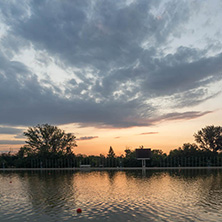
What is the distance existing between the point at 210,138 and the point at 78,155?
58565 mm

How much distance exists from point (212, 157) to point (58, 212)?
78.8m

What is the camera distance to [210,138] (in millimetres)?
108062

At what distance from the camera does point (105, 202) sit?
79.3ft

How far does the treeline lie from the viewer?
8625 centimetres

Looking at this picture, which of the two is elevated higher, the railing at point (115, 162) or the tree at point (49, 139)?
the tree at point (49, 139)

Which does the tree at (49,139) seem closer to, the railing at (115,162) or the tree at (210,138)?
the railing at (115,162)

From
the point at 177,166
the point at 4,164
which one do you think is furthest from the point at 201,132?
the point at 4,164

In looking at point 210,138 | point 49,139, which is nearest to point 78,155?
point 49,139

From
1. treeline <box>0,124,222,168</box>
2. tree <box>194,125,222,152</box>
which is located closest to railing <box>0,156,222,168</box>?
treeline <box>0,124,222,168</box>

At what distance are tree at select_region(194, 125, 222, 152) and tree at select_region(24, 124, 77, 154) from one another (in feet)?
188

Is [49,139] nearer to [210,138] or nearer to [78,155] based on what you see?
[78,155]

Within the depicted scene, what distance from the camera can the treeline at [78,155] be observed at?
283ft

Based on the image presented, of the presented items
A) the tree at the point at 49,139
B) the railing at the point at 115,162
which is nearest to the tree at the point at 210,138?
the railing at the point at 115,162

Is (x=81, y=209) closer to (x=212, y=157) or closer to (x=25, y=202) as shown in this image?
(x=25, y=202)
